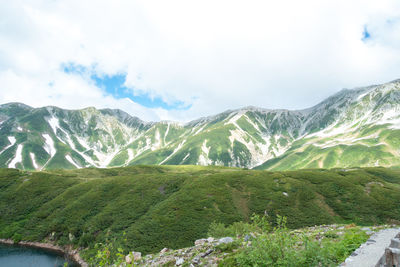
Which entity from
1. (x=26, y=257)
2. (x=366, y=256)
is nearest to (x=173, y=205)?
(x=26, y=257)

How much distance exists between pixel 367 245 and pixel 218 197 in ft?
228

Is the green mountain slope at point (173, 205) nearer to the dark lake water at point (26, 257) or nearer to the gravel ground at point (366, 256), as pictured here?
the dark lake water at point (26, 257)

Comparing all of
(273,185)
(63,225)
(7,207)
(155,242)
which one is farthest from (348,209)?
(7,207)

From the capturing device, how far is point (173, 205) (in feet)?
256

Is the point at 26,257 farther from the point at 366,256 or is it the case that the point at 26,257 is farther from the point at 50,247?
the point at 366,256

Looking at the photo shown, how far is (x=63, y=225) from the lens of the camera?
78.9 metres

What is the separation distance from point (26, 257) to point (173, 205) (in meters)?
47.2

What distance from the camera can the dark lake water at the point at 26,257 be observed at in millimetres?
61400

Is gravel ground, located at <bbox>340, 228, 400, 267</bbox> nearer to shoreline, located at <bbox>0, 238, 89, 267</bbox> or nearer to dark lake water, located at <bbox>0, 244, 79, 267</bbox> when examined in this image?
dark lake water, located at <bbox>0, 244, 79, 267</bbox>

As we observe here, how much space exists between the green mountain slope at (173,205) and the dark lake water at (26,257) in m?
5.36

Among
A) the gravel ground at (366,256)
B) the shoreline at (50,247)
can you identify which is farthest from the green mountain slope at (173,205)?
the gravel ground at (366,256)

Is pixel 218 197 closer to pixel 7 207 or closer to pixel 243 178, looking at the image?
pixel 243 178

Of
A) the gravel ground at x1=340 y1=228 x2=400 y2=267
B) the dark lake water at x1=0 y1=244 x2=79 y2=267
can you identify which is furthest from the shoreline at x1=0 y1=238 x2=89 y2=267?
the gravel ground at x1=340 y1=228 x2=400 y2=267

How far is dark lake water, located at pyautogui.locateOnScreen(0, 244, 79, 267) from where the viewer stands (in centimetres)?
6140
